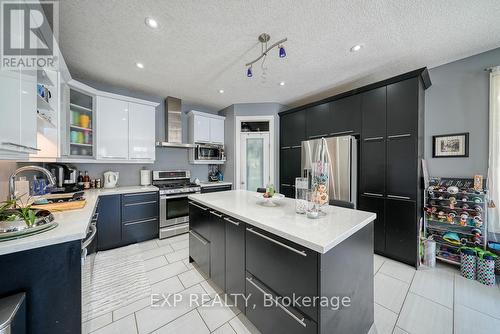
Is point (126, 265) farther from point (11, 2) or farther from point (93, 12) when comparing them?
point (93, 12)

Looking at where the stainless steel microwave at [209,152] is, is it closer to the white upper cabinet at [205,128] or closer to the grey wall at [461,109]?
the white upper cabinet at [205,128]

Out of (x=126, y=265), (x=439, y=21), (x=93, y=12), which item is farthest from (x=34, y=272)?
(x=439, y=21)

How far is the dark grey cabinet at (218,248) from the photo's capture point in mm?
1681

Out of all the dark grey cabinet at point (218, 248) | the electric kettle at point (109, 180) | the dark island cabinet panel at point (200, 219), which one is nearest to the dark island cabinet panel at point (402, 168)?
the dark grey cabinet at point (218, 248)

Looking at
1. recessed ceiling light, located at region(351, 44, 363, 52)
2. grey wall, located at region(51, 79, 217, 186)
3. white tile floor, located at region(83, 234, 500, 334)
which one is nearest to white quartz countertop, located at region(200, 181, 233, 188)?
grey wall, located at region(51, 79, 217, 186)

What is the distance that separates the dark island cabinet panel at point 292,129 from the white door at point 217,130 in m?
1.43

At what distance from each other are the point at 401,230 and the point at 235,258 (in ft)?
7.54

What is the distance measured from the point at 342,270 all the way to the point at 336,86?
3099 mm

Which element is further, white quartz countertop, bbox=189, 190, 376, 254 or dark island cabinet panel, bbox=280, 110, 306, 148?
dark island cabinet panel, bbox=280, 110, 306, 148

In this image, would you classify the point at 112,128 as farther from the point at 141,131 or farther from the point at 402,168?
the point at 402,168

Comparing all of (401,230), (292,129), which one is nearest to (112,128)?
(292,129)

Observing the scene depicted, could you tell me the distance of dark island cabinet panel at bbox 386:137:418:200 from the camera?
227 centimetres

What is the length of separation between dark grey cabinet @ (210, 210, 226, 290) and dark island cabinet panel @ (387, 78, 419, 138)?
2.52 metres

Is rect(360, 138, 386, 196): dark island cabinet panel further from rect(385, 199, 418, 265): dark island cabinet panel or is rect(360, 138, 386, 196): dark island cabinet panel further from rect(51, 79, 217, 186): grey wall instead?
rect(51, 79, 217, 186): grey wall
